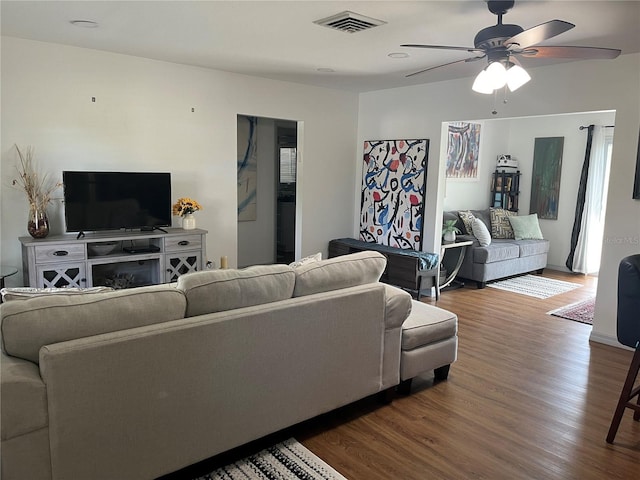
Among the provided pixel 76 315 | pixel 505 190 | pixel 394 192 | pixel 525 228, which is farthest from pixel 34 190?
pixel 505 190

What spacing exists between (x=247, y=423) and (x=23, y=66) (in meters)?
3.46

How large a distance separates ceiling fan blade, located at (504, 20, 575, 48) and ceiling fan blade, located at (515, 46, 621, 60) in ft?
0.51

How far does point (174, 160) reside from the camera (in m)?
4.82

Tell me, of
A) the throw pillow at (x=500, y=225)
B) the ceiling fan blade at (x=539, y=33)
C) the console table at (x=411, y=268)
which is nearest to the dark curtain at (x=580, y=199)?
the throw pillow at (x=500, y=225)

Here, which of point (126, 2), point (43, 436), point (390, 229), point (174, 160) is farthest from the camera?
point (390, 229)

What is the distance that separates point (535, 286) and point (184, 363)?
527 centimetres

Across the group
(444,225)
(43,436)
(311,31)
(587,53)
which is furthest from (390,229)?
(43,436)

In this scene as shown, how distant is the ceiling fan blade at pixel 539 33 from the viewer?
2303 mm

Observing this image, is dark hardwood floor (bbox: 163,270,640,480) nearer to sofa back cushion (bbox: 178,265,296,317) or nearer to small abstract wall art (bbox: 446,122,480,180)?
sofa back cushion (bbox: 178,265,296,317)

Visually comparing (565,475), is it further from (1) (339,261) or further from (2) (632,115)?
(2) (632,115)

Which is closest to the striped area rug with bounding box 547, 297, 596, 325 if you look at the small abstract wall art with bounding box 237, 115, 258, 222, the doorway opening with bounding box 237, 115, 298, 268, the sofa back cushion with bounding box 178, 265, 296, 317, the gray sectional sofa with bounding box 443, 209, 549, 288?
the gray sectional sofa with bounding box 443, 209, 549, 288

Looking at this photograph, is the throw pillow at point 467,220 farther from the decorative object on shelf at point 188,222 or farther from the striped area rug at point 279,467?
the striped area rug at point 279,467

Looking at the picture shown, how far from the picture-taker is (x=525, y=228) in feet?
22.6

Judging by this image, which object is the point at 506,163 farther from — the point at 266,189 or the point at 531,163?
the point at 266,189
